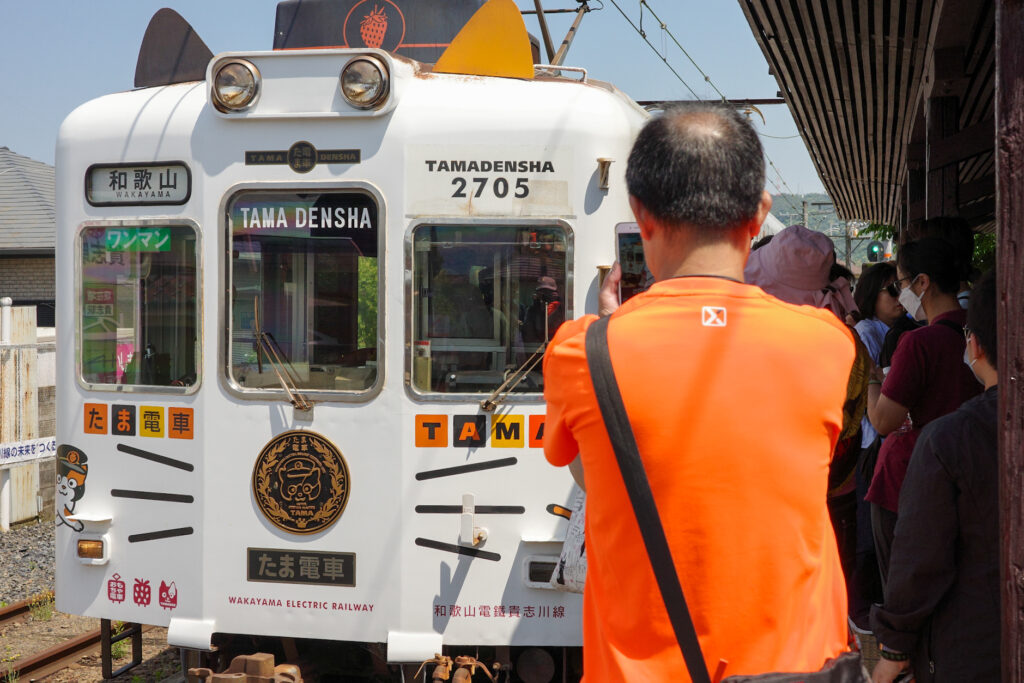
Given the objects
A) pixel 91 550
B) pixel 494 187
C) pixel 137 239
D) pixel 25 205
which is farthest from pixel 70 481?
pixel 25 205

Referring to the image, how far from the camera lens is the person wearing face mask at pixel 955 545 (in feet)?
8.23

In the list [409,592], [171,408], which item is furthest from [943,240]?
[171,408]

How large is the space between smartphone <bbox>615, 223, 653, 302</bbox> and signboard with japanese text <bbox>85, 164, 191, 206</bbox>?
181cm

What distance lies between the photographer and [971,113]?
10562 mm

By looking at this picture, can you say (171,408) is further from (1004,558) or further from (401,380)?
(1004,558)

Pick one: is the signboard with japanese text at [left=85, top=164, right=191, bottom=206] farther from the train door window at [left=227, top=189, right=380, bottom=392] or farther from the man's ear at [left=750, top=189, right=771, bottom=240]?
the man's ear at [left=750, top=189, right=771, bottom=240]

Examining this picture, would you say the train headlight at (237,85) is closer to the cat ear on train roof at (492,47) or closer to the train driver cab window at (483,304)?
the cat ear on train roof at (492,47)

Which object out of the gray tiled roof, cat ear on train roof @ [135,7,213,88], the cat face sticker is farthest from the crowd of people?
the gray tiled roof

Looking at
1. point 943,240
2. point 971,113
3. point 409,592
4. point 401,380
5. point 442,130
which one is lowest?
point 409,592

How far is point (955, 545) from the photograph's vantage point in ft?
8.36

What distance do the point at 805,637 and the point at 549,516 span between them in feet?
7.93

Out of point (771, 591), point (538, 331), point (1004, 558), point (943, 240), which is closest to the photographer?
point (771, 591)

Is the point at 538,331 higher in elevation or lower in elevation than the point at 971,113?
lower

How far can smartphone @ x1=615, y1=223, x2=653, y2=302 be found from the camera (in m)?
4.12
